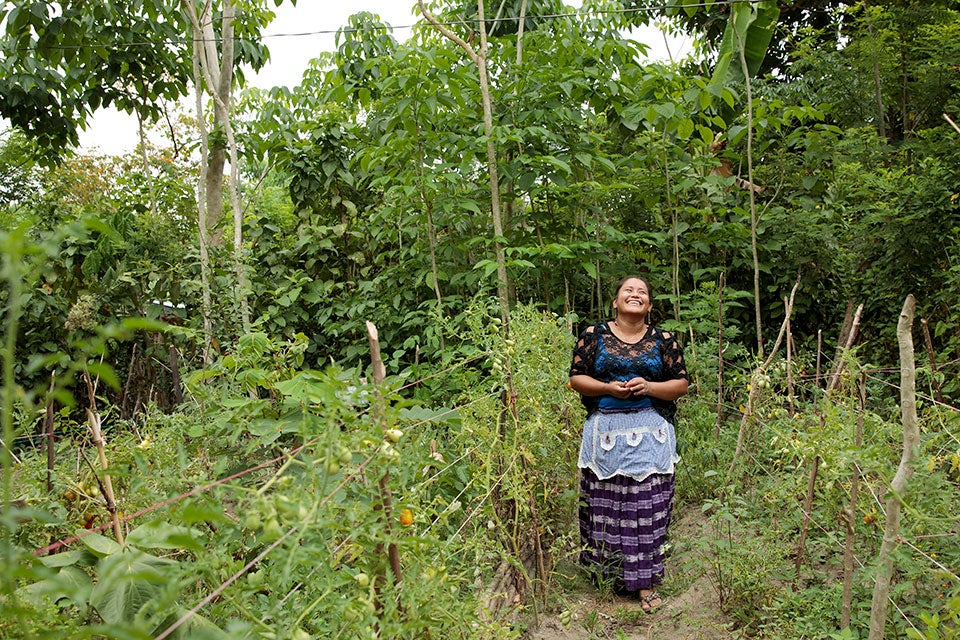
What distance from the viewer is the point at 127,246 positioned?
5582 mm

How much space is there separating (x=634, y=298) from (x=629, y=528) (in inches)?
41.2

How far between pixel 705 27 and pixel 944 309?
17.8 ft

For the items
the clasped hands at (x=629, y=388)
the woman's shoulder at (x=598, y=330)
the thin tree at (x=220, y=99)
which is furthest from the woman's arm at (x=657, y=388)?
the thin tree at (x=220, y=99)

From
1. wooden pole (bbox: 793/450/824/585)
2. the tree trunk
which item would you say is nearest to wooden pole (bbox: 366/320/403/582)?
wooden pole (bbox: 793/450/824/585)

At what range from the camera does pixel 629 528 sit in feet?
11.0

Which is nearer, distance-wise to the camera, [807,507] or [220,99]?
Answer: [807,507]

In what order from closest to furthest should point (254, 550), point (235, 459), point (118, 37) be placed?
point (254, 550), point (235, 459), point (118, 37)

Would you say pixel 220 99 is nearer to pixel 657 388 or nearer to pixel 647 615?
pixel 657 388

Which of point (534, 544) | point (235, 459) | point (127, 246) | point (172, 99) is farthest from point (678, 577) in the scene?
point (172, 99)

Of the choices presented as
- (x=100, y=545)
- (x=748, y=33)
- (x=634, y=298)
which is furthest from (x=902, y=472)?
(x=748, y=33)

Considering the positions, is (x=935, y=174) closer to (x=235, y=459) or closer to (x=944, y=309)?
(x=944, y=309)

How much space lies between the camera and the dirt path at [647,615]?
2893mm

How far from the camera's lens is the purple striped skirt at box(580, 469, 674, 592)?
3342mm

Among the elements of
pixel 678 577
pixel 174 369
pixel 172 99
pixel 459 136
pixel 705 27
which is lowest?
pixel 678 577
